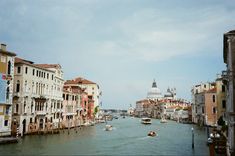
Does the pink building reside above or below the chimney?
below

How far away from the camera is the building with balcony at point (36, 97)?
40.1 m

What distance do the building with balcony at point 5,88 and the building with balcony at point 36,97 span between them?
11.9 feet

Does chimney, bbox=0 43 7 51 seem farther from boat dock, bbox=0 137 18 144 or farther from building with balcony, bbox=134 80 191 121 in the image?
building with balcony, bbox=134 80 191 121

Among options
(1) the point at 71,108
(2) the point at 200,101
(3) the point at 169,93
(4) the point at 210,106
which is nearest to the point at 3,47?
Answer: (1) the point at 71,108

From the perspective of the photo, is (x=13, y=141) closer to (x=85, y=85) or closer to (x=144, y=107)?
(x=85, y=85)

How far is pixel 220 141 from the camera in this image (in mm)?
29109

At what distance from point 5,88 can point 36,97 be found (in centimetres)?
831

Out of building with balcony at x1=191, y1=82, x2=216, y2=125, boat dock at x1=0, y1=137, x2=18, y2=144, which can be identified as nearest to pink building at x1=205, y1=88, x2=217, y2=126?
building with balcony at x1=191, y1=82, x2=216, y2=125

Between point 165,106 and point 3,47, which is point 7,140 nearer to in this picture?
point 3,47

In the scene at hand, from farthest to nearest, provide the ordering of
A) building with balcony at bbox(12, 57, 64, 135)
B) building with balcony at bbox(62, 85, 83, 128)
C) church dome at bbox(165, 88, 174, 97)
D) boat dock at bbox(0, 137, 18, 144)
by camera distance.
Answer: church dome at bbox(165, 88, 174, 97) → building with balcony at bbox(62, 85, 83, 128) → building with balcony at bbox(12, 57, 64, 135) → boat dock at bbox(0, 137, 18, 144)

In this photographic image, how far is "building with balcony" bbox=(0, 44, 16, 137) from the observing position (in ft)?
113

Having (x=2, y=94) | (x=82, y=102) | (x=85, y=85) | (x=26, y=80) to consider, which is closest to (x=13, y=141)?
(x=2, y=94)

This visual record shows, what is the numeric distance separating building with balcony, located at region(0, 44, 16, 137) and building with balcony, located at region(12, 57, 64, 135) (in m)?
3.63

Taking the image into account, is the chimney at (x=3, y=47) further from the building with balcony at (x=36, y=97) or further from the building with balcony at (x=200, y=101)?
the building with balcony at (x=200, y=101)
